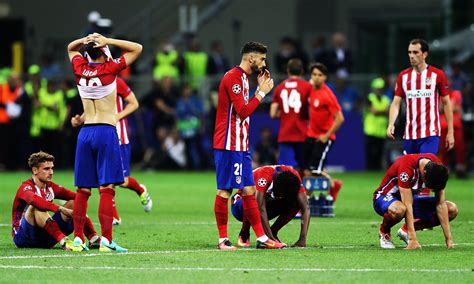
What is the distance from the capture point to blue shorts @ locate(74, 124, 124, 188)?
11844 millimetres

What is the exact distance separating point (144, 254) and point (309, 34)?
2231 centimetres

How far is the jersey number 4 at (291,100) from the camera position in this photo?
55.6ft

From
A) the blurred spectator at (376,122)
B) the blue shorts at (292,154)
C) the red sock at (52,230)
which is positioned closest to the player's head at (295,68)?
the blue shorts at (292,154)

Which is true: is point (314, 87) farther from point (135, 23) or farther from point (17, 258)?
point (135, 23)

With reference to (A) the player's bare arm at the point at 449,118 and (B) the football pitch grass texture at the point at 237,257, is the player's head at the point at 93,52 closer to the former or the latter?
(B) the football pitch grass texture at the point at 237,257

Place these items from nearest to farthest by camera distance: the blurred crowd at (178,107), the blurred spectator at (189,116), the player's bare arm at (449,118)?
1. the player's bare arm at (449,118)
2. the blurred crowd at (178,107)
3. the blurred spectator at (189,116)

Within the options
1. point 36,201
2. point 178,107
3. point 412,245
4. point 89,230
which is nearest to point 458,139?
point 178,107

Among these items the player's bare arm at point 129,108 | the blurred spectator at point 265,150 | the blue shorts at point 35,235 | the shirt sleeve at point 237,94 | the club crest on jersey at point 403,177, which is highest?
the shirt sleeve at point 237,94

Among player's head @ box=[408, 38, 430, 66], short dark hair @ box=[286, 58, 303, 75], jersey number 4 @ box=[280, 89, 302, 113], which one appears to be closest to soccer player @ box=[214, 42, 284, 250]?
player's head @ box=[408, 38, 430, 66]

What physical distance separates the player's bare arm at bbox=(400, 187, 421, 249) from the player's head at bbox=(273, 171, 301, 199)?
111 centimetres

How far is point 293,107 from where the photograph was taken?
17031mm

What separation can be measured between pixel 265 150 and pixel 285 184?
583 inches

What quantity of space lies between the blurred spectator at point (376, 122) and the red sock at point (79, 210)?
16.0 metres

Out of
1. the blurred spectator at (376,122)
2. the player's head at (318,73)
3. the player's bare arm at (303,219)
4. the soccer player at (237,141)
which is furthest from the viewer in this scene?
the blurred spectator at (376,122)
